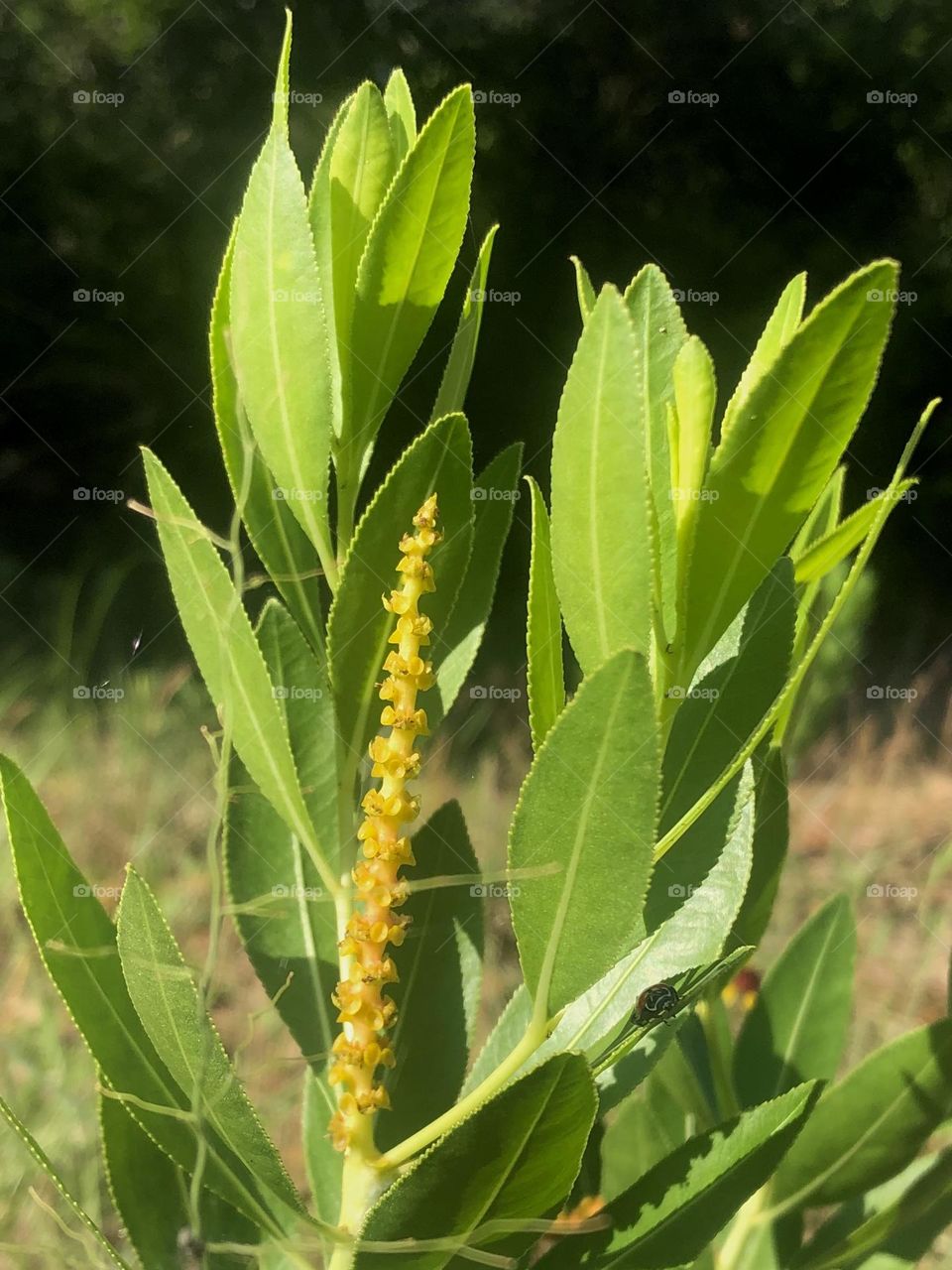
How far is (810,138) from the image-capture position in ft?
5.12

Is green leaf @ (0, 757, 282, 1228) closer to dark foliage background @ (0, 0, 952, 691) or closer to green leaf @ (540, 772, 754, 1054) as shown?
green leaf @ (540, 772, 754, 1054)

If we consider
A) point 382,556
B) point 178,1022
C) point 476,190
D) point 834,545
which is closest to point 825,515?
point 834,545

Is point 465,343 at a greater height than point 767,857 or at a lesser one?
greater

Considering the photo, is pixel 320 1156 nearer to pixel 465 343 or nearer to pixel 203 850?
pixel 465 343

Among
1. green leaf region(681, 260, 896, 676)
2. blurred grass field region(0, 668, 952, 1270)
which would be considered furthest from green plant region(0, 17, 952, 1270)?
blurred grass field region(0, 668, 952, 1270)

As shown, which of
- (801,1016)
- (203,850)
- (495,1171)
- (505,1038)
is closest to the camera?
(495,1171)

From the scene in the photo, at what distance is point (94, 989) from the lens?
0.35 m

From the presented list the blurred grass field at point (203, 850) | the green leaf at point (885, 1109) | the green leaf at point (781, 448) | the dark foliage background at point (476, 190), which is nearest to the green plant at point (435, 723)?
the green leaf at point (781, 448)

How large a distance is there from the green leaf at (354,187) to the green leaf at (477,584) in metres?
0.08

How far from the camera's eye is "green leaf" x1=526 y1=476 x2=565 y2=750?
13.8 inches

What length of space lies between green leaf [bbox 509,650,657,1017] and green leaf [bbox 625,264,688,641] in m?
0.06

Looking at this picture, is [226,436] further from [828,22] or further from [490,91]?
[828,22]

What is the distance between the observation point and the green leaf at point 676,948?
36 cm

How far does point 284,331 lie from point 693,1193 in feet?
0.92
